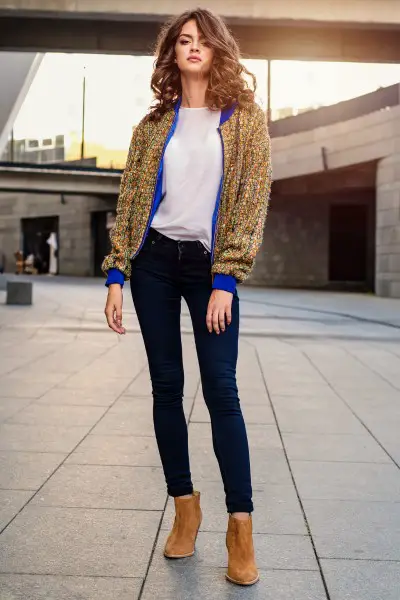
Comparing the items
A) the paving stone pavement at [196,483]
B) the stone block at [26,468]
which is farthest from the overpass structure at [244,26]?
the stone block at [26,468]

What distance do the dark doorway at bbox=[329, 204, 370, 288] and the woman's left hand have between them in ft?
107

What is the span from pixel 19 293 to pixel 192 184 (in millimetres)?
15756

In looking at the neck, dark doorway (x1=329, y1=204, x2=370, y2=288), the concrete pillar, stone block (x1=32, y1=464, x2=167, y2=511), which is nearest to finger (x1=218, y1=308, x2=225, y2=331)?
the neck

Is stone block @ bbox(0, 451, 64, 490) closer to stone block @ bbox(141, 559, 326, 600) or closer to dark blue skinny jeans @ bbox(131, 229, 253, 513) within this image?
dark blue skinny jeans @ bbox(131, 229, 253, 513)

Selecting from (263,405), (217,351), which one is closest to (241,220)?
(217,351)

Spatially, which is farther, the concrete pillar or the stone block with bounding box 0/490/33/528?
the concrete pillar

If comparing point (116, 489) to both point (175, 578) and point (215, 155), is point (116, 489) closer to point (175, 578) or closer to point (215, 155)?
point (175, 578)

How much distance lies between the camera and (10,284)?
59.5 ft

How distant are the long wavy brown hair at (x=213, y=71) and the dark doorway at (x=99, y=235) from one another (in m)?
44.2

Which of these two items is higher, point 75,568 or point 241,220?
point 241,220

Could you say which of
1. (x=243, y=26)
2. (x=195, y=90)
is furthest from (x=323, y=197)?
(x=195, y=90)

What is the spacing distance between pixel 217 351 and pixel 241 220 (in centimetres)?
46

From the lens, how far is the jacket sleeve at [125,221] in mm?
2939

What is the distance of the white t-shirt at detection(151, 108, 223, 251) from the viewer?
286cm
